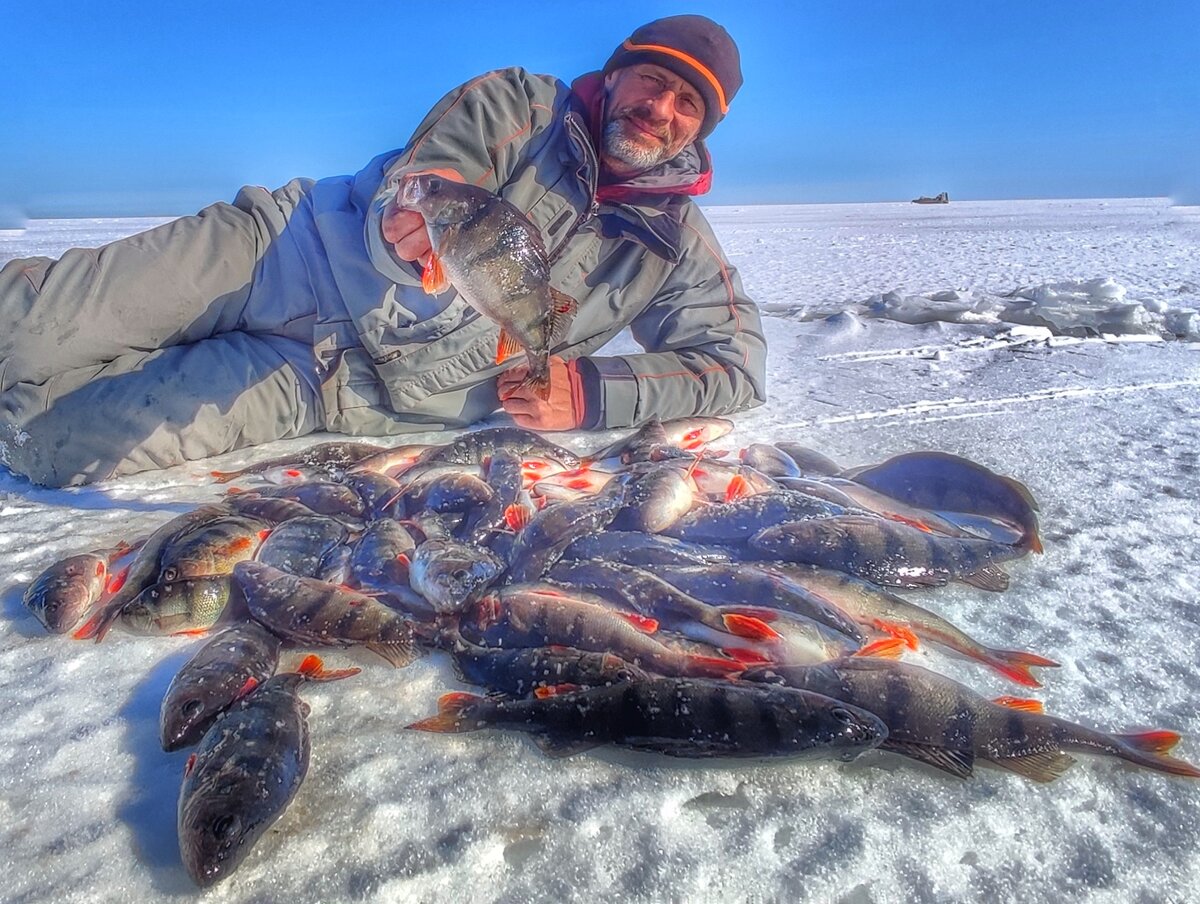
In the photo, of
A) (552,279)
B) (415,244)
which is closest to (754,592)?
(415,244)

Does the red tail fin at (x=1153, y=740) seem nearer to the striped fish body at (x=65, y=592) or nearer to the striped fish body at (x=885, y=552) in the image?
the striped fish body at (x=885, y=552)

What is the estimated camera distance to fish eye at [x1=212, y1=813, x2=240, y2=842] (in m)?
1.49

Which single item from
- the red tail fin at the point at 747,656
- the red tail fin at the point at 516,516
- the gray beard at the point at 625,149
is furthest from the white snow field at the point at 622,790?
the gray beard at the point at 625,149

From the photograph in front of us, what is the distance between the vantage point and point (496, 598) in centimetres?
229

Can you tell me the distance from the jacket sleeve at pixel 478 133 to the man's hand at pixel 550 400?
107 cm

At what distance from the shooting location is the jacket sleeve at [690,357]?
4.29 meters

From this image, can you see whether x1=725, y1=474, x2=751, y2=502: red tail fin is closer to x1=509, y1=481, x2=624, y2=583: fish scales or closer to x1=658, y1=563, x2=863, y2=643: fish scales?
x1=509, y1=481, x2=624, y2=583: fish scales

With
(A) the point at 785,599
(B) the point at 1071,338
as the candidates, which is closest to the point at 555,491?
(A) the point at 785,599

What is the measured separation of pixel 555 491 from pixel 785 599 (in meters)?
1.25

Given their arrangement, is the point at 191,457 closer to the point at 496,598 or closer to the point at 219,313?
the point at 219,313

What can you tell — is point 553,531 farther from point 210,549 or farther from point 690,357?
point 690,357

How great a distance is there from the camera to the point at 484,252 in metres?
2.45

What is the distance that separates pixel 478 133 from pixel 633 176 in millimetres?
925

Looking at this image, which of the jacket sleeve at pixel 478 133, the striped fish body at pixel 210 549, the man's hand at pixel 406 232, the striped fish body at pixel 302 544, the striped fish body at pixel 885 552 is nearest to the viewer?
the striped fish body at pixel 210 549
